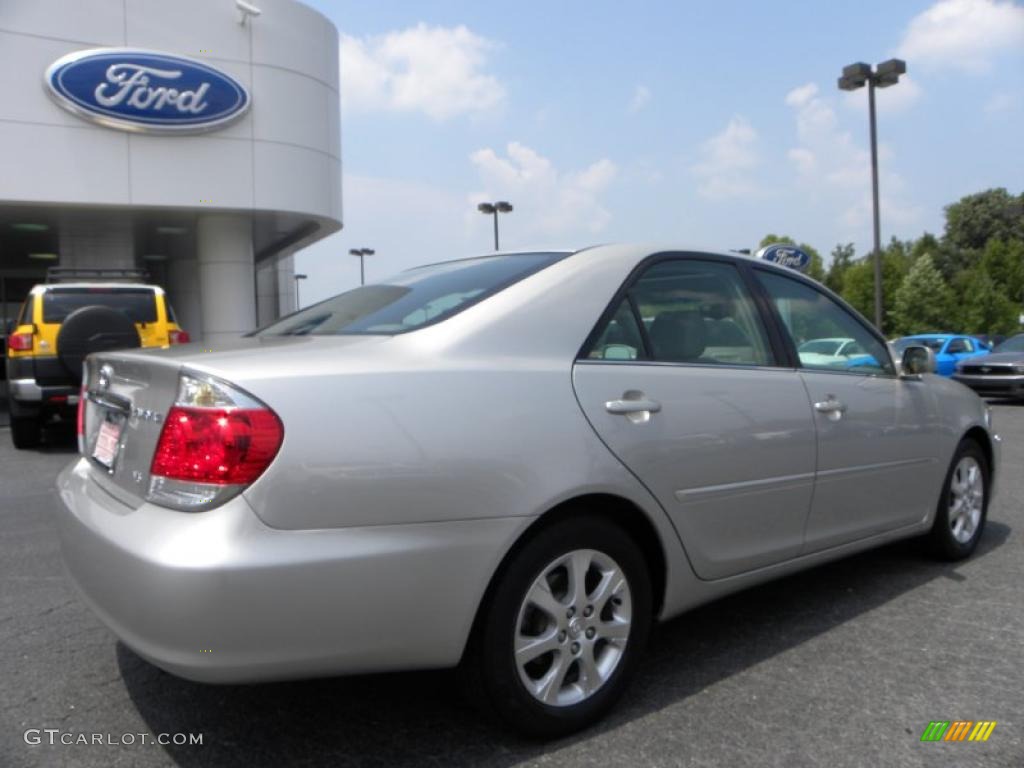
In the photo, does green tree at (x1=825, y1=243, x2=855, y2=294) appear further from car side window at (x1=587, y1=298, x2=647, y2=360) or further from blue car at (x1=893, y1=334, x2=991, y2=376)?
car side window at (x1=587, y1=298, x2=647, y2=360)

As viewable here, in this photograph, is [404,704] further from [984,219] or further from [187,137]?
[984,219]

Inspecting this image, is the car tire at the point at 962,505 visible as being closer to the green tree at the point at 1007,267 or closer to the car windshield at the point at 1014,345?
the car windshield at the point at 1014,345

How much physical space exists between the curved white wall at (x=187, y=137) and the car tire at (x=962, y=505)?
48.0ft

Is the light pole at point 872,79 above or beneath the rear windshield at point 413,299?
above

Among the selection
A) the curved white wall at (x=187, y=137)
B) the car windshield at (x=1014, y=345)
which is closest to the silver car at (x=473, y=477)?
the curved white wall at (x=187, y=137)

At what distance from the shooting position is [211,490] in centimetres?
212

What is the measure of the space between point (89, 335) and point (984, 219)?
238ft

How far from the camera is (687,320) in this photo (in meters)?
3.18

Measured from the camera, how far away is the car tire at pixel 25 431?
377 inches

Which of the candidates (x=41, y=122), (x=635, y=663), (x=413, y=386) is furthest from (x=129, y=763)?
(x=41, y=122)

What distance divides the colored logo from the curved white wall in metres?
15.8

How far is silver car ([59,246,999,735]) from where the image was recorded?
6.92 ft

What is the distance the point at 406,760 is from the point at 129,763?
0.79m

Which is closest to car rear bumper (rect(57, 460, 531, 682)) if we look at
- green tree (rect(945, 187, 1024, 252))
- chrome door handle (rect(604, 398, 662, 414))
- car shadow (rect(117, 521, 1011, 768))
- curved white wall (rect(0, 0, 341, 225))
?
car shadow (rect(117, 521, 1011, 768))
